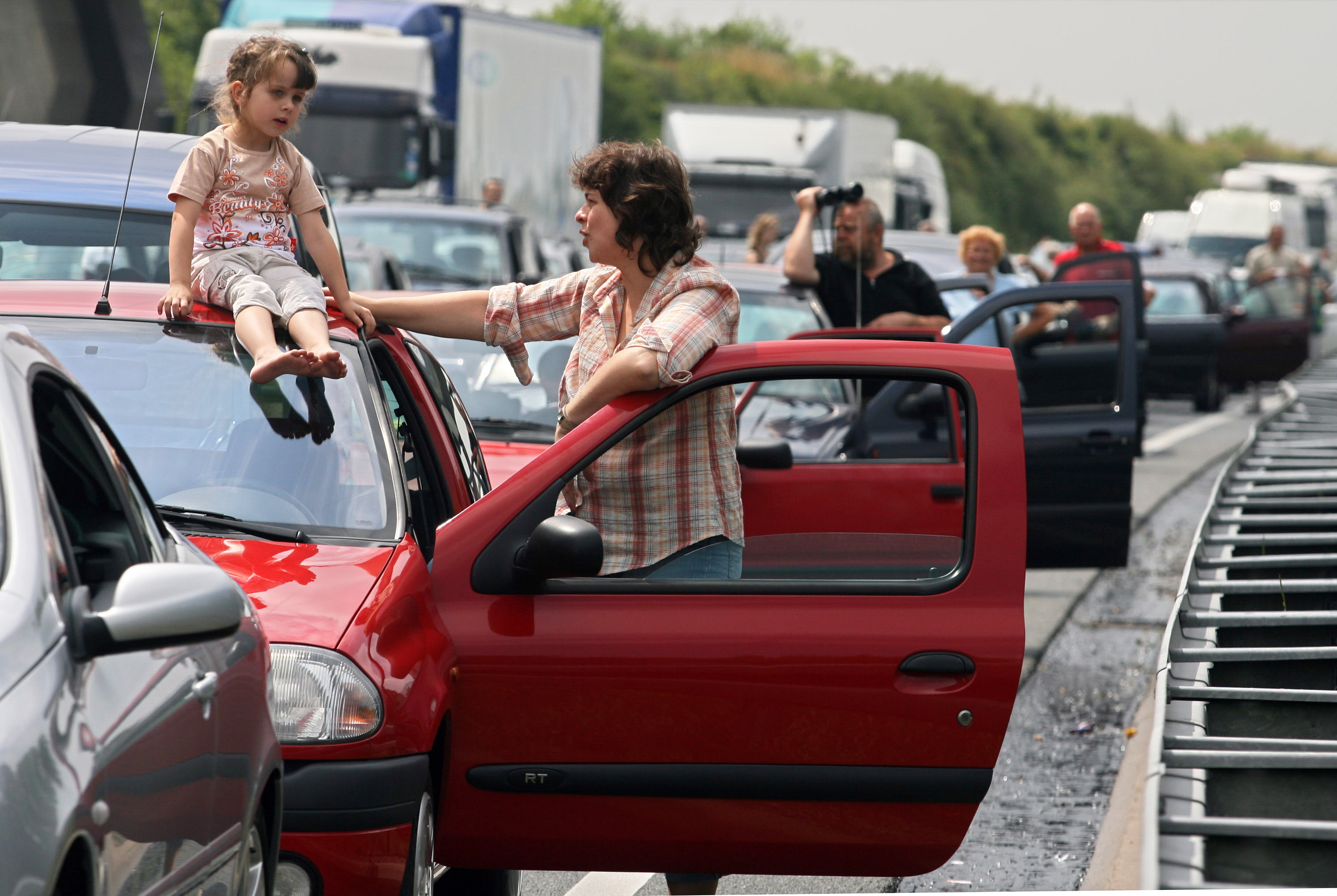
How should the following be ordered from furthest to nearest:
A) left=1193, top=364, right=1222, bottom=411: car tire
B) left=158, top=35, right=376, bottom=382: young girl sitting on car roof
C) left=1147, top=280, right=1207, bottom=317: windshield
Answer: left=1147, top=280, right=1207, bottom=317: windshield → left=1193, top=364, right=1222, bottom=411: car tire → left=158, top=35, right=376, bottom=382: young girl sitting on car roof

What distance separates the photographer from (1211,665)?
16.5ft

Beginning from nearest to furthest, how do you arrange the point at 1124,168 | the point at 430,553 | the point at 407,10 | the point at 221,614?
the point at 221,614
the point at 430,553
the point at 407,10
the point at 1124,168

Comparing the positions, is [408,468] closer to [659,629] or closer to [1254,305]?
[659,629]

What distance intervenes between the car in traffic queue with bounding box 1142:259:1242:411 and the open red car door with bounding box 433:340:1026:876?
21415mm

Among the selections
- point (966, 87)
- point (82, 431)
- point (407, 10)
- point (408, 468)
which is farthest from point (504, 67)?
point (966, 87)

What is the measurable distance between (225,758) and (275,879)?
530 mm

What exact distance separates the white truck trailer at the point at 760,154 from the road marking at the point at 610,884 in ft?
63.3

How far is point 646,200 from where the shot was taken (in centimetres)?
463

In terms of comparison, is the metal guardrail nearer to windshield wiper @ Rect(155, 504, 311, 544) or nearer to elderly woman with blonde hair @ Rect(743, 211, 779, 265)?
windshield wiper @ Rect(155, 504, 311, 544)

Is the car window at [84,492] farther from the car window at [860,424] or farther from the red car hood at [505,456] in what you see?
the car window at [860,424]

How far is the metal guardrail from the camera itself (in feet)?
11.5

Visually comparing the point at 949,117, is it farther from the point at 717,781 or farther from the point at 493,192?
the point at 717,781

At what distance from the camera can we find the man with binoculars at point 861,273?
30.9ft

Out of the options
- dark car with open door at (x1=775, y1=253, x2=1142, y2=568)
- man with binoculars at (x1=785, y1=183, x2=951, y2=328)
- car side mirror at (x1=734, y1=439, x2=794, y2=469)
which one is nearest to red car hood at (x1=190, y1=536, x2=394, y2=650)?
car side mirror at (x1=734, y1=439, x2=794, y2=469)
